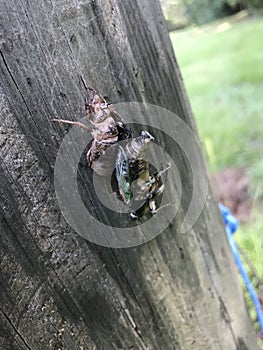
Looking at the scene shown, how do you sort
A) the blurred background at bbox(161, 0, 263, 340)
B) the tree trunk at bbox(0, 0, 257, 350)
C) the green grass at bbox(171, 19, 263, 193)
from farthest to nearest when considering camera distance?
the green grass at bbox(171, 19, 263, 193) < the blurred background at bbox(161, 0, 263, 340) < the tree trunk at bbox(0, 0, 257, 350)

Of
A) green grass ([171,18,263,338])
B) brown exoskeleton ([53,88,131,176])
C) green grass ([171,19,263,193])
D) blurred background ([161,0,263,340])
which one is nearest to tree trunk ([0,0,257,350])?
brown exoskeleton ([53,88,131,176])

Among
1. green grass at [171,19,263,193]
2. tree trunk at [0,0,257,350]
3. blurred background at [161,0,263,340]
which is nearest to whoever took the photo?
tree trunk at [0,0,257,350]

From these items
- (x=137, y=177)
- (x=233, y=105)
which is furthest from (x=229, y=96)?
(x=137, y=177)

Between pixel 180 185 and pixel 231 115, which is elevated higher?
pixel 180 185

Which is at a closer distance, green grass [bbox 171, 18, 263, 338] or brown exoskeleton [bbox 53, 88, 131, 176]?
brown exoskeleton [bbox 53, 88, 131, 176]

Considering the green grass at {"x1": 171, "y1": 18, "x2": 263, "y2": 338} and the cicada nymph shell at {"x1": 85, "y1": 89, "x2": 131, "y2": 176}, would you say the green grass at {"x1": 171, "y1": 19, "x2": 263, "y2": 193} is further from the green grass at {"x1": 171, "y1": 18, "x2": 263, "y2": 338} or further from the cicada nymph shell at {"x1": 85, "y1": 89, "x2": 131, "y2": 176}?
the cicada nymph shell at {"x1": 85, "y1": 89, "x2": 131, "y2": 176}

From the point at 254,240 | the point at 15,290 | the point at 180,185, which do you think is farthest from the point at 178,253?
the point at 254,240

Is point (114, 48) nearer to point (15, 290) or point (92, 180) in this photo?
point (92, 180)

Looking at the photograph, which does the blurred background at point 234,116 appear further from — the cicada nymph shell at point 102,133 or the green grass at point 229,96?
the cicada nymph shell at point 102,133
